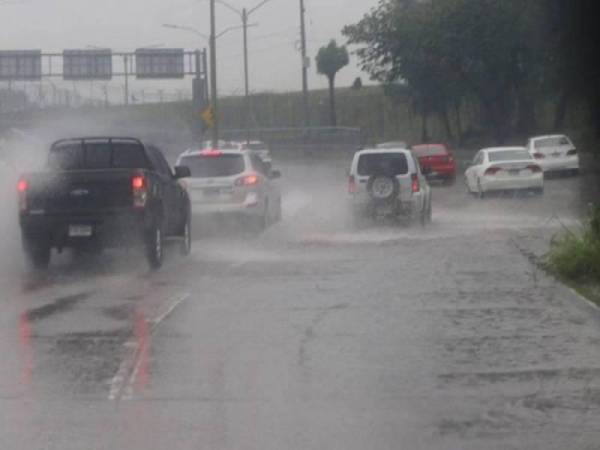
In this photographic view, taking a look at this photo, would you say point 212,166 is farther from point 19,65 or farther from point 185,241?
point 19,65

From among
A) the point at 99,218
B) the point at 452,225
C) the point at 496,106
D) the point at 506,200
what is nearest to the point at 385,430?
the point at 99,218

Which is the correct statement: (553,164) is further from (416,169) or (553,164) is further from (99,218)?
(99,218)

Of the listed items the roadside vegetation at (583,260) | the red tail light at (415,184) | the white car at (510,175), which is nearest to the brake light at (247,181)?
the red tail light at (415,184)

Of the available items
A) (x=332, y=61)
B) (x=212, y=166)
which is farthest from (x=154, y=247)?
(x=332, y=61)

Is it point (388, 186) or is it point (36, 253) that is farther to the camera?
point (388, 186)

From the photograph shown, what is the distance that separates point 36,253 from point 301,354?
30.7 feet

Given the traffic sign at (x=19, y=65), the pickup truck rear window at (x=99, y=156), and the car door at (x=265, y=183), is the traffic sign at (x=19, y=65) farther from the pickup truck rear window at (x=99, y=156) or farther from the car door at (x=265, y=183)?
the pickup truck rear window at (x=99, y=156)

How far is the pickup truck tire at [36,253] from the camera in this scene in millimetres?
20859

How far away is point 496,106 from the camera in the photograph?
6738 cm

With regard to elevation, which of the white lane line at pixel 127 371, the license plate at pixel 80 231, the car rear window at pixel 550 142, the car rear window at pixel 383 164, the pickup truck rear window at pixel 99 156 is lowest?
the white lane line at pixel 127 371

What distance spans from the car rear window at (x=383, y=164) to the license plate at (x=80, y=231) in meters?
10.2

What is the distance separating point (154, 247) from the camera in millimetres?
20734

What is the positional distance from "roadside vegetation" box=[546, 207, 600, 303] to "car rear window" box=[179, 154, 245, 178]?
33.3 ft

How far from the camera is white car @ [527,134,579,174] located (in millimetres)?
48438
